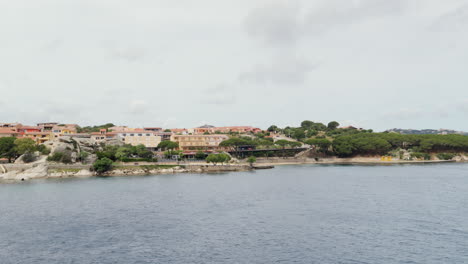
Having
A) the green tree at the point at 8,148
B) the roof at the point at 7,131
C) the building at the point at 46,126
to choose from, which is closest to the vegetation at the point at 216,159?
the green tree at the point at 8,148

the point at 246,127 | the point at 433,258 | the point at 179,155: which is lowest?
the point at 433,258

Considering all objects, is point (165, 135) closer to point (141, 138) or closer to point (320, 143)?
point (141, 138)

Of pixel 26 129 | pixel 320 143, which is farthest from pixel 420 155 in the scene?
pixel 26 129

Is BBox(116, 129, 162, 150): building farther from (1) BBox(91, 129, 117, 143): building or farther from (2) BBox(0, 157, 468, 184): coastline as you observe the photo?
(2) BBox(0, 157, 468, 184): coastline

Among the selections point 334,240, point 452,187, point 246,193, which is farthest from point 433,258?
point 452,187

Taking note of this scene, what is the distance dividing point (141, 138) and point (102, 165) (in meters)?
42.5

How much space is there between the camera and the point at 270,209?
147 ft

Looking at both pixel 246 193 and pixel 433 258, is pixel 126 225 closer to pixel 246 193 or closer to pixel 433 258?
pixel 246 193

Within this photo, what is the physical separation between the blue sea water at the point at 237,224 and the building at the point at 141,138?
62.0 metres

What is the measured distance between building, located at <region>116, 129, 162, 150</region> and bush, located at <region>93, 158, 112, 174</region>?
38.0m

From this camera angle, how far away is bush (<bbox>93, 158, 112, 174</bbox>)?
275 feet

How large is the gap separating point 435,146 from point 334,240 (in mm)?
115737

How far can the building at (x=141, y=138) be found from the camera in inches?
4870

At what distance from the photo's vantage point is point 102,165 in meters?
83.9
